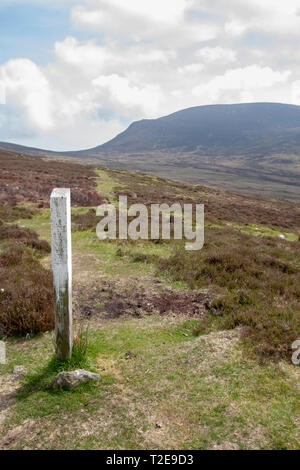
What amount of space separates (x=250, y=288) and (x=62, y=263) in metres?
6.67

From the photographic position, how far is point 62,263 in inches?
196

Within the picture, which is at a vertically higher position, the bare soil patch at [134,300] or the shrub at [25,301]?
the shrub at [25,301]

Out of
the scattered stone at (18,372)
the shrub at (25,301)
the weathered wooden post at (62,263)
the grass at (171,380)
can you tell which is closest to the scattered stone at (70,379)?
the grass at (171,380)

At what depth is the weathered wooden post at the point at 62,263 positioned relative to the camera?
15.6 ft

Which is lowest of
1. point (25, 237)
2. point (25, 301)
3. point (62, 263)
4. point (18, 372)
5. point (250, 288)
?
point (18, 372)

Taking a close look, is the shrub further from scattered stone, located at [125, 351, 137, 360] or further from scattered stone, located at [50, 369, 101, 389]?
scattered stone, located at [50, 369, 101, 389]

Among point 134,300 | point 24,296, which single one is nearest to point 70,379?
point 24,296

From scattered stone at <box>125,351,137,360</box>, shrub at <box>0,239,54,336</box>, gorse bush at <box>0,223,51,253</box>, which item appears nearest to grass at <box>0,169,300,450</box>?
scattered stone at <box>125,351,137,360</box>

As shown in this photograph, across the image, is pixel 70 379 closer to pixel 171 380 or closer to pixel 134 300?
pixel 171 380

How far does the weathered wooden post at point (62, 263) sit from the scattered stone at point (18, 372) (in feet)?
2.48

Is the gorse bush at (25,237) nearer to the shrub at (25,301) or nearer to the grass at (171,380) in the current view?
the shrub at (25,301)
